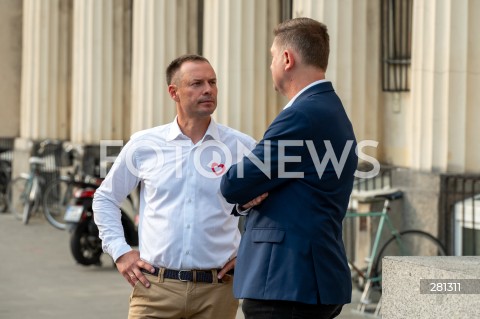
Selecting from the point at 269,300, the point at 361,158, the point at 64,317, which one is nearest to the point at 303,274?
the point at 269,300

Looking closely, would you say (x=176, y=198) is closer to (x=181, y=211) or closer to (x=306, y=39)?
(x=181, y=211)

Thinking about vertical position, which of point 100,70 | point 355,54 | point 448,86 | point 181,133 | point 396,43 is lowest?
point 181,133

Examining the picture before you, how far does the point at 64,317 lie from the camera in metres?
9.55

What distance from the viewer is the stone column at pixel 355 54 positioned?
11938mm

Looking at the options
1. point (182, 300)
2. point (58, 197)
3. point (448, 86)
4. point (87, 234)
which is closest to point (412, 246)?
point (448, 86)

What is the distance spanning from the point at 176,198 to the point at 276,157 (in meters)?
0.93

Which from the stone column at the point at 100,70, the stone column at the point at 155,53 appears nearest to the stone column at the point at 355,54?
the stone column at the point at 155,53

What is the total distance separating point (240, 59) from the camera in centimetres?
1397

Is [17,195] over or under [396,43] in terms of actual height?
under

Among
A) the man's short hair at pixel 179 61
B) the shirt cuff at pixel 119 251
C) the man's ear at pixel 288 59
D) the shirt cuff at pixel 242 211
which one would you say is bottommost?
the shirt cuff at pixel 119 251

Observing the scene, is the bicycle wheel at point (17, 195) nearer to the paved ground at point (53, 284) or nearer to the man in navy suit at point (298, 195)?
the paved ground at point (53, 284)

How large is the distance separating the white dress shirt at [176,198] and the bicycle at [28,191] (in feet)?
42.8

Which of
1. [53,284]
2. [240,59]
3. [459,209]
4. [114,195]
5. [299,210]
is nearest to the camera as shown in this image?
[299,210]

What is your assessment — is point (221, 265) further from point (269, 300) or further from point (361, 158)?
point (361, 158)
